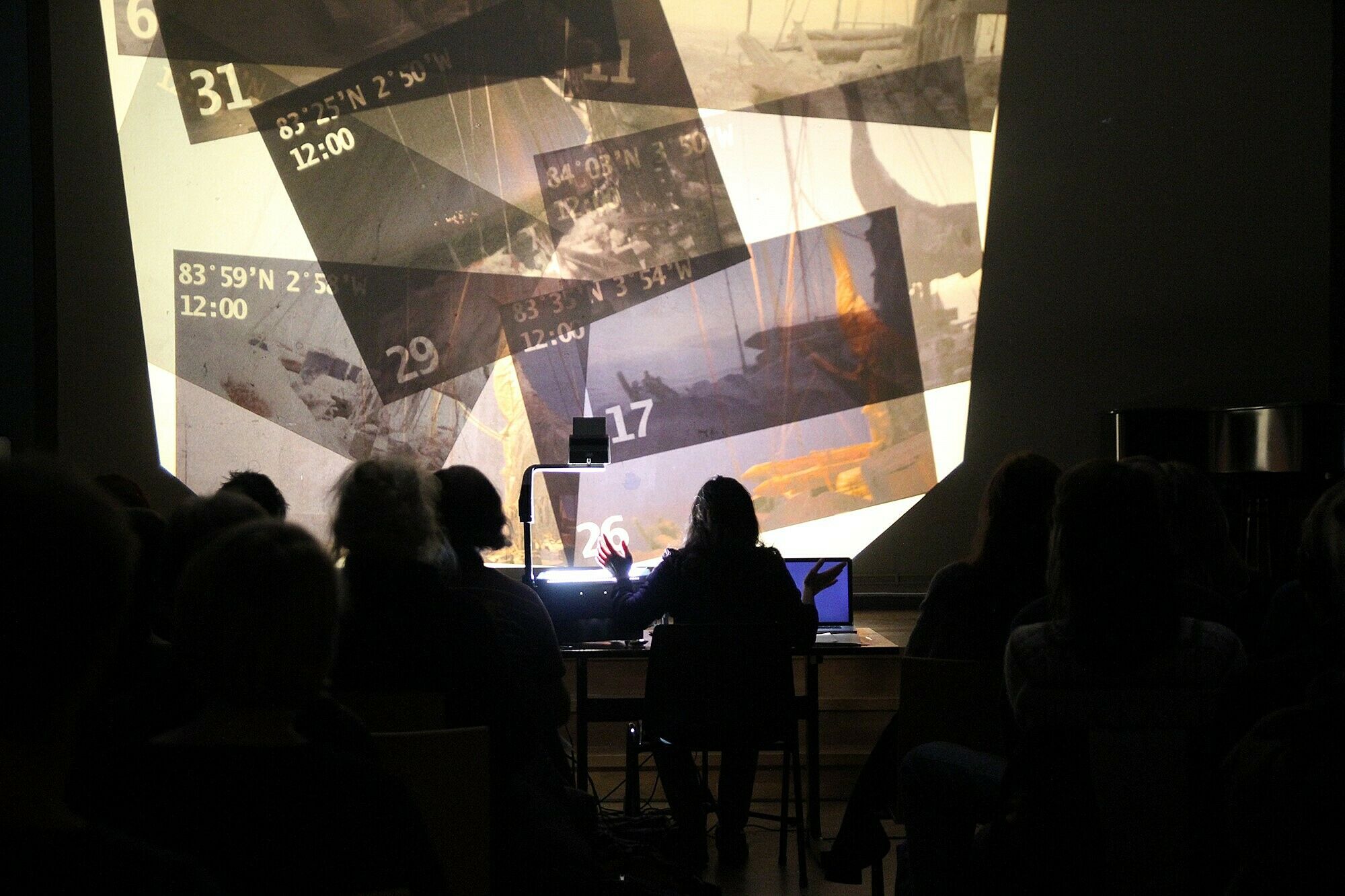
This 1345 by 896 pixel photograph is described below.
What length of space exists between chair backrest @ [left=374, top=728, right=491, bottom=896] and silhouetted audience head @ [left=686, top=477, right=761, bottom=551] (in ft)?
5.51

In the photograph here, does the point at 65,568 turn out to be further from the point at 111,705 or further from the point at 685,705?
the point at 685,705

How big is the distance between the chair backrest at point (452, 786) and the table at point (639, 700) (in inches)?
64.3

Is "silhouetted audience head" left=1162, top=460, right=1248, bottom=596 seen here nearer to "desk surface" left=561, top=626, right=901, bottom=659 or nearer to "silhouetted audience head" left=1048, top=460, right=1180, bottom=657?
"silhouetted audience head" left=1048, top=460, right=1180, bottom=657

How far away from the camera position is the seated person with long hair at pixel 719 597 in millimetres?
3291

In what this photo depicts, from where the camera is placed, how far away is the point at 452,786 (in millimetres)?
1619

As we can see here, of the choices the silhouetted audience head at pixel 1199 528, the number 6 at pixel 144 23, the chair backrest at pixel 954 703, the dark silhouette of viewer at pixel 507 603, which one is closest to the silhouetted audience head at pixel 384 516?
the dark silhouette of viewer at pixel 507 603

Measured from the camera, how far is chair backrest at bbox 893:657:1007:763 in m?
2.28

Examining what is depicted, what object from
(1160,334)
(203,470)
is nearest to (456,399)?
(203,470)

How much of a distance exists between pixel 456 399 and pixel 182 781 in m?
3.67

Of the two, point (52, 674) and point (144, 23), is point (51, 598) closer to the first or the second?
point (52, 674)

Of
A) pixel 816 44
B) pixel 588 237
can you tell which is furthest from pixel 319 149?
pixel 816 44

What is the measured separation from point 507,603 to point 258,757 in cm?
121

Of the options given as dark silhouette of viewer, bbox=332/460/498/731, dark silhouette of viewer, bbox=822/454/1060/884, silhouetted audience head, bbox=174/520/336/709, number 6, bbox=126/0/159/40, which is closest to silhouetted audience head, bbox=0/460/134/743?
silhouetted audience head, bbox=174/520/336/709

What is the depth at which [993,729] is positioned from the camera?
89.9 inches
